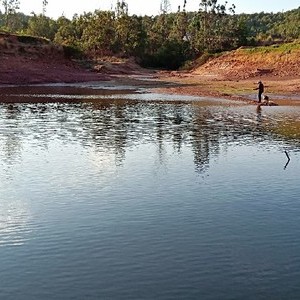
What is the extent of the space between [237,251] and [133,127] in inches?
793

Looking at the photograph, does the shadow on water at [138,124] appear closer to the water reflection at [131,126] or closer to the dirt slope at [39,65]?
the water reflection at [131,126]

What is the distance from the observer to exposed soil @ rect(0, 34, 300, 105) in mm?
62281

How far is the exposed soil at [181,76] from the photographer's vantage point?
2452 inches

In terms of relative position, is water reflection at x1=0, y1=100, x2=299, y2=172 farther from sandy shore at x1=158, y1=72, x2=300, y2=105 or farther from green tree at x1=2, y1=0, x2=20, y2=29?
green tree at x1=2, y1=0, x2=20, y2=29

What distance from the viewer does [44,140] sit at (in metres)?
26.2

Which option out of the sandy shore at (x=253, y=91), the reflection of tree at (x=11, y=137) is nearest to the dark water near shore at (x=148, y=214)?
the reflection of tree at (x=11, y=137)

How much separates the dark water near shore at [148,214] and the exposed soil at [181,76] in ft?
103

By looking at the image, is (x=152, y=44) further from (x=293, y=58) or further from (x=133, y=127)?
(x=133, y=127)

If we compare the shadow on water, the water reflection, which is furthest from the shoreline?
the water reflection

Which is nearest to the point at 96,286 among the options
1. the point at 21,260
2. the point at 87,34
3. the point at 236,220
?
the point at 21,260

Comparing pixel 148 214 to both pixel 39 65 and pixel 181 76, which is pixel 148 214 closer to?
pixel 39 65

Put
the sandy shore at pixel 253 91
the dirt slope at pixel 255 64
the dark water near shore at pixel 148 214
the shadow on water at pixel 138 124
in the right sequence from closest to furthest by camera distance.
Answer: the dark water near shore at pixel 148 214 → the shadow on water at pixel 138 124 → the sandy shore at pixel 253 91 → the dirt slope at pixel 255 64

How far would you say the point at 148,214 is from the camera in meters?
14.5

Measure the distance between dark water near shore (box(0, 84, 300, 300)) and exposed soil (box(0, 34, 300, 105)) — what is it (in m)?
31.4
